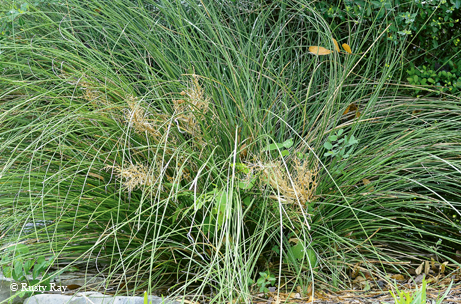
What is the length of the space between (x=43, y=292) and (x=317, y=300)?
124 centimetres

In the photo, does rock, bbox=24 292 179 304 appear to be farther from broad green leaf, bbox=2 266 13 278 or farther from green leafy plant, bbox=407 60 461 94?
green leafy plant, bbox=407 60 461 94

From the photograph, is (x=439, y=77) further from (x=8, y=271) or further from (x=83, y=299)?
(x=8, y=271)

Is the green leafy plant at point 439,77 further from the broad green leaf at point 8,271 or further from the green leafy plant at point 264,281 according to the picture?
the broad green leaf at point 8,271

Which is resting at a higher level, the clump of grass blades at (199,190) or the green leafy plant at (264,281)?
the clump of grass blades at (199,190)

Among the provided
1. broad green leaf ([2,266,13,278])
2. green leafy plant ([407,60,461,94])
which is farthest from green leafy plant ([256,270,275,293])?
green leafy plant ([407,60,461,94])

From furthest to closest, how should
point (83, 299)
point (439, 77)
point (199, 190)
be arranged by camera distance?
point (439, 77), point (199, 190), point (83, 299)

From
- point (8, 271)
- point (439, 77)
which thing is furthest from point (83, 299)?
point (439, 77)

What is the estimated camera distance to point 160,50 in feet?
9.33

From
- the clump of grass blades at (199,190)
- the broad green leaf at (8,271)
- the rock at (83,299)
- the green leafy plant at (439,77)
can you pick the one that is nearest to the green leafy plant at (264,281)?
the clump of grass blades at (199,190)

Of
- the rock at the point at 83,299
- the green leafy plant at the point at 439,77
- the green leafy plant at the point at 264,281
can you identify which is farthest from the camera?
the green leafy plant at the point at 439,77

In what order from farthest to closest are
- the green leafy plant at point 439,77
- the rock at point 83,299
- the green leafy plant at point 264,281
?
1. the green leafy plant at point 439,77
2. the green leafy plant at point 264,281
3. the rock at point 83,299

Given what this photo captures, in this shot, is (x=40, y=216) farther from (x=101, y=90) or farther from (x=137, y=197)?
(x=101, y=90)

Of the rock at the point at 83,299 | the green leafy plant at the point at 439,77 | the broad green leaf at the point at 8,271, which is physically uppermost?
the green leafy plant at the point at 439,77

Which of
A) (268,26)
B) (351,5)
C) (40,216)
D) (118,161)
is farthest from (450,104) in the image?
(40,216)
